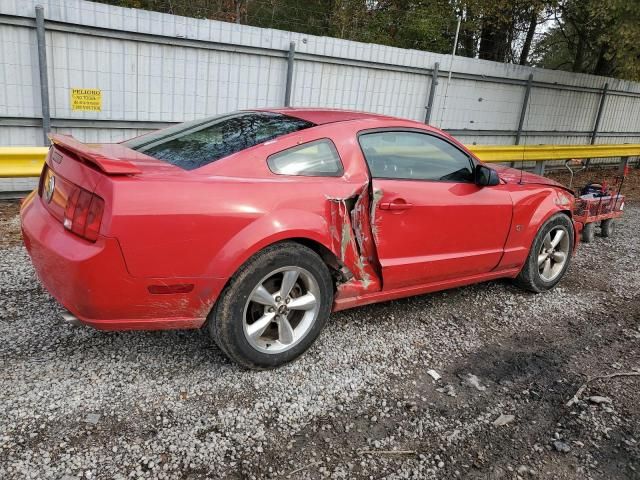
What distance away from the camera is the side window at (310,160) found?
10.3ft

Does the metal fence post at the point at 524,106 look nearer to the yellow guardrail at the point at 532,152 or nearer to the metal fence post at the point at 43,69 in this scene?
the yellow guardrail at the point at 532,152

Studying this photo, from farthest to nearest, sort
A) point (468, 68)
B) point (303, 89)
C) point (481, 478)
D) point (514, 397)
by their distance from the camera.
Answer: point (468, 68) → point (303, 89) → point (514, 397) → point (481, 478)

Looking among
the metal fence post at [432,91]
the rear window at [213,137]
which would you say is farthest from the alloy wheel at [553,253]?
the metal fence post at [432,91]

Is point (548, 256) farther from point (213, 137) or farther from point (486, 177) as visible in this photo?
point (213, 137)

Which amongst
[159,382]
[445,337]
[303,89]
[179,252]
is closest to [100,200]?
[179,252]

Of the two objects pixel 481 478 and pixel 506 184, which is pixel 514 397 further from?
pixel 506 184

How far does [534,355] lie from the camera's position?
373 cm

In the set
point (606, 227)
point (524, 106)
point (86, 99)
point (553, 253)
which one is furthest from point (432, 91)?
point (86, 99)

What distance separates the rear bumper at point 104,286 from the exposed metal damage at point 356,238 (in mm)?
851

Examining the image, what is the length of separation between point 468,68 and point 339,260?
864 cm

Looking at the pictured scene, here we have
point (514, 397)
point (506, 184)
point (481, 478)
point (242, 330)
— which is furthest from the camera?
point (506, 184)

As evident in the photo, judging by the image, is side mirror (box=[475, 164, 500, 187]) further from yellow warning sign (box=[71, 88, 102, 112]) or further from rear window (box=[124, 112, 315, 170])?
yellow warning sign (box=[71, 88, 102, 112])

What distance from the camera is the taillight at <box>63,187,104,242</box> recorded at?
2.59 metres

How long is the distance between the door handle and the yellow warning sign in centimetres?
491
